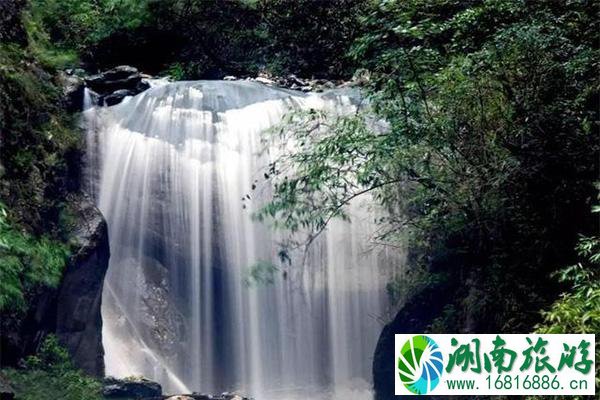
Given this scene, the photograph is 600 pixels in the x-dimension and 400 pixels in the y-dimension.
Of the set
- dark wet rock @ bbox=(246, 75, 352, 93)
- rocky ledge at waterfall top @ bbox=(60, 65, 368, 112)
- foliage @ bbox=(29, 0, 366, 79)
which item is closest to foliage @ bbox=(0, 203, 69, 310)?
rocky ledge at waterfall top @ bbox=(60, 65, 368, 112)

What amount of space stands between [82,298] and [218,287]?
7.47 feet

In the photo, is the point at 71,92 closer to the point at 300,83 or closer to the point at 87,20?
the point at 300,83

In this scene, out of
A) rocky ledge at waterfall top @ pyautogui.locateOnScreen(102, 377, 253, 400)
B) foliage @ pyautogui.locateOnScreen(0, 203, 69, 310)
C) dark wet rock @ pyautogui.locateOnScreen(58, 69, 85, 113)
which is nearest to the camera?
foliage @ pyautogui.locateOnScreen(0, 203, 69, 310)

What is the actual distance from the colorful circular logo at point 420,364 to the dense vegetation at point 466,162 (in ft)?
3.08

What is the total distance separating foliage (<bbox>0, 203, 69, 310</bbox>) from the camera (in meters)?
7.60

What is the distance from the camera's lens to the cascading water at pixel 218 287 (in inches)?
464

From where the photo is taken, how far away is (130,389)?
9.79m

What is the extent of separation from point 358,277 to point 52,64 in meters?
5.17

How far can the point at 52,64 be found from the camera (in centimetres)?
1145

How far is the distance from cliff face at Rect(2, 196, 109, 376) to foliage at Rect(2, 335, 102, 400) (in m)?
0.26

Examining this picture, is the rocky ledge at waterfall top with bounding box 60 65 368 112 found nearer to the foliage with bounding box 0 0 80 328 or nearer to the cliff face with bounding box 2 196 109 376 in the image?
the foliage with bounding box 0 0 80 328

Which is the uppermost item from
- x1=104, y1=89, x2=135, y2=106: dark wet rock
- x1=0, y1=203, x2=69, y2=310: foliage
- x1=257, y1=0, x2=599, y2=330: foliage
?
x1=104, y1=89, x2=135, y2=106: dark wet rock

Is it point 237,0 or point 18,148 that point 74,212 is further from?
point 237,0

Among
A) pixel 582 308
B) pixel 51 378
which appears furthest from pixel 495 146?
pixel 51 378
